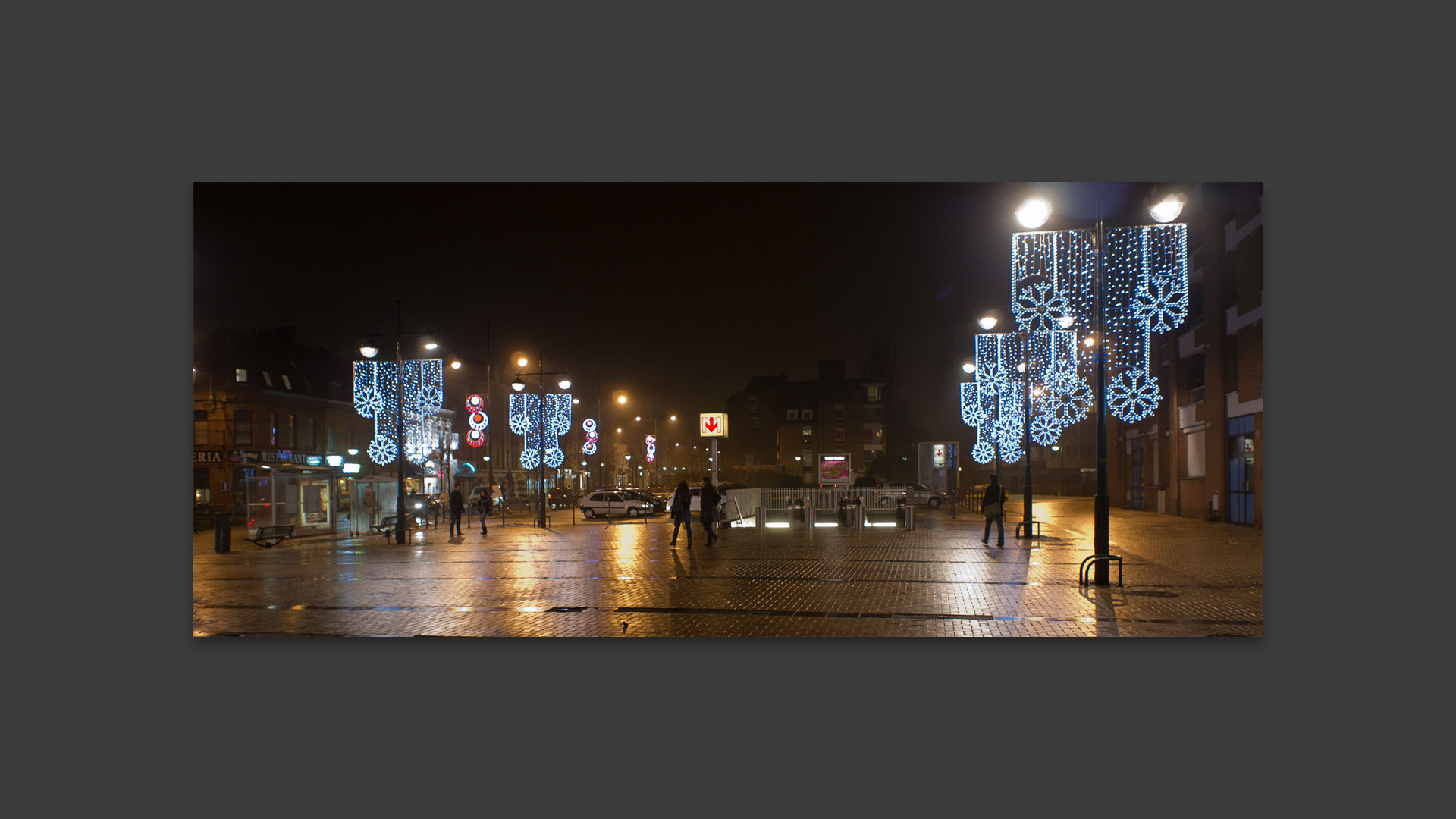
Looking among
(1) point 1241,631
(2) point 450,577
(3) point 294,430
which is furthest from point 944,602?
(3) point 294,430

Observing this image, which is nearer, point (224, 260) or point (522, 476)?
point (224, 260)

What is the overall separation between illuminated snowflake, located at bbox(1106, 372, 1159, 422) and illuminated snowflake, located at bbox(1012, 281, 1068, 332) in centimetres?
795

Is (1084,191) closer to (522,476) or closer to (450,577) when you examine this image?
(450,577)

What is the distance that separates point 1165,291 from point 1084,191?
7.81 m

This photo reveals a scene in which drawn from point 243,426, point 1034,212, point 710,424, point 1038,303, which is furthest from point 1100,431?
point 243,426

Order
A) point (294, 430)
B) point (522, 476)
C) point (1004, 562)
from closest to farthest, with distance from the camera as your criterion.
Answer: point (1004, 562) → point (294, 430) → point (522, 476)

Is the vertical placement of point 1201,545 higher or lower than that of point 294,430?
lower

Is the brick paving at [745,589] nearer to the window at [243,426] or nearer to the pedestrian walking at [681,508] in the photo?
the pedestrian walking at [681,508]

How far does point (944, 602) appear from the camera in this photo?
1202 centimetres

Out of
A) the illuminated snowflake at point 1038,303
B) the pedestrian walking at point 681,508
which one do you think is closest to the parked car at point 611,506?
the pedestrian walking at point 681,508

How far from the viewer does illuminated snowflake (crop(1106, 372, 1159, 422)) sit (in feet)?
88.7

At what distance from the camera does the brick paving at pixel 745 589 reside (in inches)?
420

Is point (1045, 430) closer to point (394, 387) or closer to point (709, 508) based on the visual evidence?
point (709, 508)

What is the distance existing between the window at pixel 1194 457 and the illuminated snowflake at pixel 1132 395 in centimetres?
138
